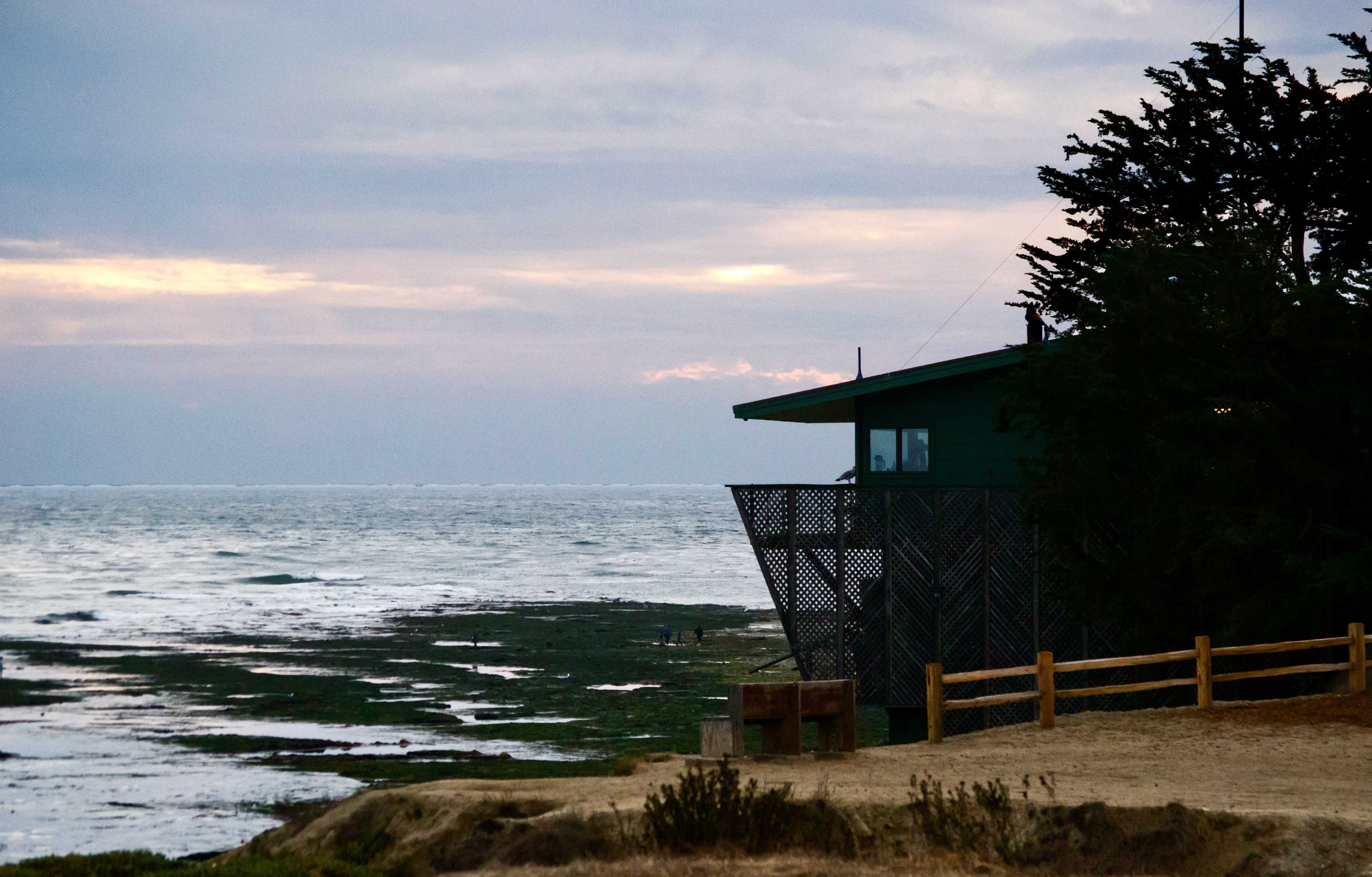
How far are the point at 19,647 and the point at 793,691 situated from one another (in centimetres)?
4322

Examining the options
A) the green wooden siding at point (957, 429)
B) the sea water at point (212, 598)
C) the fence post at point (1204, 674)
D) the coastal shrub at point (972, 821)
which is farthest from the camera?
the green wooden siding at point (957, 429)

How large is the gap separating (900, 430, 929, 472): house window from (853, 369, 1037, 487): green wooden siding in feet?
0.27

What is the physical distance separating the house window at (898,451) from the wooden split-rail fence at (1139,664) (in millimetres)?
8470

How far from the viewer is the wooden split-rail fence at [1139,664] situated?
56.7 ft

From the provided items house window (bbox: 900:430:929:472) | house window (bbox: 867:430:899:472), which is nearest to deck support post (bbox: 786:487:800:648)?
house window (bbox: 867:430:899:472)

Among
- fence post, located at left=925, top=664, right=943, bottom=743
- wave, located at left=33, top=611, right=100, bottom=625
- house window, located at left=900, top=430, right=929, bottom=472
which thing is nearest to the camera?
fence post, located at left=925, top=664, right=943, bottom=743

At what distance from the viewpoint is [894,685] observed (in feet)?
85.4

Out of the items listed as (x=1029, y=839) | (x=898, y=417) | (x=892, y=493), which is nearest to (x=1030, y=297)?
(x=898, y=417)

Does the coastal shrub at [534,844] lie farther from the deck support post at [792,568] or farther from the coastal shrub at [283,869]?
the deck support post at [792,568]

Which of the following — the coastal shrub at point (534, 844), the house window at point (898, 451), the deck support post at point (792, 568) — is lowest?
the coastal shrub at point (534, 844)

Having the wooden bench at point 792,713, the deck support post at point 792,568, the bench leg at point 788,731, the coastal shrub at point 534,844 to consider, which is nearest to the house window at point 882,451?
the deck support post at point 792,568

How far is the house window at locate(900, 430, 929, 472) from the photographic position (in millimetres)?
28109

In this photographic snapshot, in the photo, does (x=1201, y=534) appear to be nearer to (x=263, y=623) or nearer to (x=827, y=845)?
(x=827, y=845)

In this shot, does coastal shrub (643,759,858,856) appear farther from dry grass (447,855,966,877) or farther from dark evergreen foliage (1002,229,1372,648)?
dark evergreen foliage (1002,229,1372,648)
